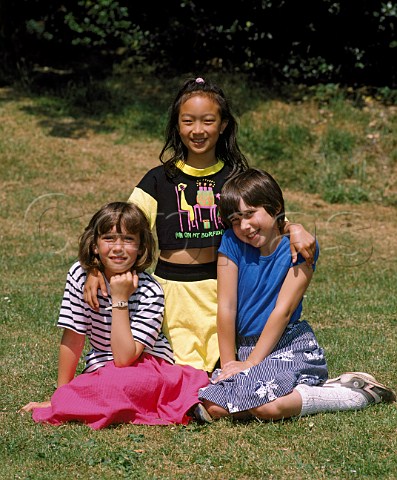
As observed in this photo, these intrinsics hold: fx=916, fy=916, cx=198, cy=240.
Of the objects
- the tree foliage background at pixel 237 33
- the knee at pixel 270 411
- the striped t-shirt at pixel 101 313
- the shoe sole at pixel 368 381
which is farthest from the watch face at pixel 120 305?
the tree foliage background at pixel 237 33

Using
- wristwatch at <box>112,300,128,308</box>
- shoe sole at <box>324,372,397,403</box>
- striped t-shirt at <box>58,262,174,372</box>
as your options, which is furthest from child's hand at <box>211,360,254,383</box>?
wristwatch at <box>112,300,128,308</box>

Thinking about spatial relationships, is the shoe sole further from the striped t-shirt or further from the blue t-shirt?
the striped t-shirt

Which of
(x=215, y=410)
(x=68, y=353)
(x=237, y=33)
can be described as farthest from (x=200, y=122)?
(x=237, y=33)

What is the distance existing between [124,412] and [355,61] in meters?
8.75

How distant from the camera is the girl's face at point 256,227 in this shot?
4.61 meters

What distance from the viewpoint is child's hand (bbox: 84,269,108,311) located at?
4523mm

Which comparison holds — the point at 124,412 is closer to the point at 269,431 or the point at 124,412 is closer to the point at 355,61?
the point at 269,431

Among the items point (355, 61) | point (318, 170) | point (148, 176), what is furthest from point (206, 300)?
point (355, 61)

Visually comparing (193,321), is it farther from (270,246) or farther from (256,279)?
(270,246)

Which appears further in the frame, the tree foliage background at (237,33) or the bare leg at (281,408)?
the tree foliage background at (237,33)

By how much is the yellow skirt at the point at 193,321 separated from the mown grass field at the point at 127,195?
1.84ft

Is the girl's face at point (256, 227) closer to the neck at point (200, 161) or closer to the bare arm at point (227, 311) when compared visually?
the bare arm at point (227, 311)

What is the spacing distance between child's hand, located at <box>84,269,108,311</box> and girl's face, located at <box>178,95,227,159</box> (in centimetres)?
89

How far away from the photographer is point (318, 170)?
10.7 metres
